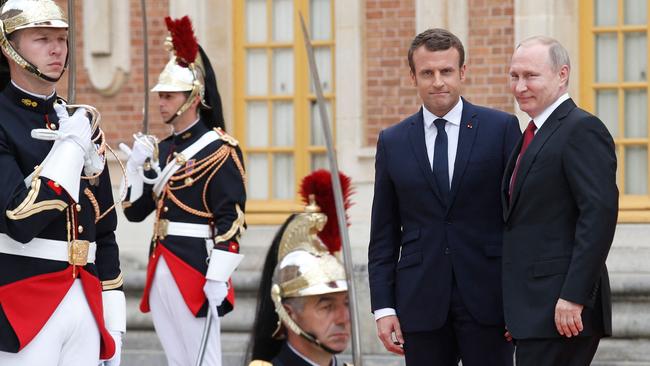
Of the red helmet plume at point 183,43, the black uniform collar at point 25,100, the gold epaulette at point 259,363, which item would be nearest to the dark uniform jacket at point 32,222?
the black uniform collar at point 25,100

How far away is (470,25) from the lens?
10742mm

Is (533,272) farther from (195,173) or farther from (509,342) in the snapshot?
(195,173)

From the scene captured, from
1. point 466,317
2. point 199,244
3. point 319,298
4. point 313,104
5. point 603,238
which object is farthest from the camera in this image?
point 313,104

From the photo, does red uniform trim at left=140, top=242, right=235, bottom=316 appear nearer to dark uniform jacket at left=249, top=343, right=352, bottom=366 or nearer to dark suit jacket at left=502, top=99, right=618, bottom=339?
dark uniform jacket at left=249, top=343, right=352, bottom=366

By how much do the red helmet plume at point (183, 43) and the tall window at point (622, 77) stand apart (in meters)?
3.08

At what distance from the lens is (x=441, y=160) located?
5.85 m

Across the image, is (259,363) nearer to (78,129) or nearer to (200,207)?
(78,129)

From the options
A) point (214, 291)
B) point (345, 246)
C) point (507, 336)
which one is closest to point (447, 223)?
point (507, 336)

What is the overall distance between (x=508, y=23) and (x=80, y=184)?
221 inches

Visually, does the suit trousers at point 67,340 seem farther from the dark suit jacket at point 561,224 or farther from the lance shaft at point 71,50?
the dark suit jacket at point 561,224

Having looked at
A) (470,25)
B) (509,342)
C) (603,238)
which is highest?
(470,25)

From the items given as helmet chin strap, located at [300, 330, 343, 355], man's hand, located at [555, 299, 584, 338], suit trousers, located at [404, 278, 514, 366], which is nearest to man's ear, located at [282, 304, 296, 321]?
helmet chin strap, located at [300, 330, 343, 355]

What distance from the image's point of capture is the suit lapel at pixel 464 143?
228 inches

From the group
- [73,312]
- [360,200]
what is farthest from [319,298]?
[360,200]
